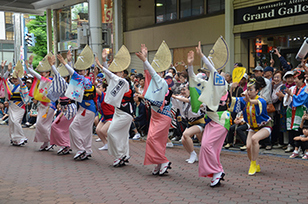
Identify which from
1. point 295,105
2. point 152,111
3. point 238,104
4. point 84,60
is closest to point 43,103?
point 84,60

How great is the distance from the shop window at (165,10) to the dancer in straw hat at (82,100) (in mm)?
11033

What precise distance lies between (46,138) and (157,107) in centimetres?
432

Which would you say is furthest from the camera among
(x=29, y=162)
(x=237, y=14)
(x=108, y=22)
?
(x=108, y=22)

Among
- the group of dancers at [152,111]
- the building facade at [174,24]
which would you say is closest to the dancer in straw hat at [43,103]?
the group of dancers at [152,111]

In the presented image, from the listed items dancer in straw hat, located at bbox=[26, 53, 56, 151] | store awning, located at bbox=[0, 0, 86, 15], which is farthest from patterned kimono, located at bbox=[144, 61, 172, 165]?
store awning, located at bbox=[0, 0, 86, 15]

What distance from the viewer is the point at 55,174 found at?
24.9 feet

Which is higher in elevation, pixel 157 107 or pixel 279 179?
pixel 157 107

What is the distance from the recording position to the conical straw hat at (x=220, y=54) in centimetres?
660

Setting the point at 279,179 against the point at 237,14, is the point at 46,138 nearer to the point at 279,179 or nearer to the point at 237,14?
the point at 279,179

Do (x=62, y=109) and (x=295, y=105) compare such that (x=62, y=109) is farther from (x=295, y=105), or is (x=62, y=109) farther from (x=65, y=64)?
(x=295, y=105)

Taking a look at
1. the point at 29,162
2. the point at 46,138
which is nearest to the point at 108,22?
the point at 46,138

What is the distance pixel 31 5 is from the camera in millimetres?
28109

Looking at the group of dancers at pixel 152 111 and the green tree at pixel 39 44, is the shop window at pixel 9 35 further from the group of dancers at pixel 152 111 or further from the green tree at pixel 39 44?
the group of dancers at pixel 152 111

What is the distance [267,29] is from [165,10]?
22.4 ft
